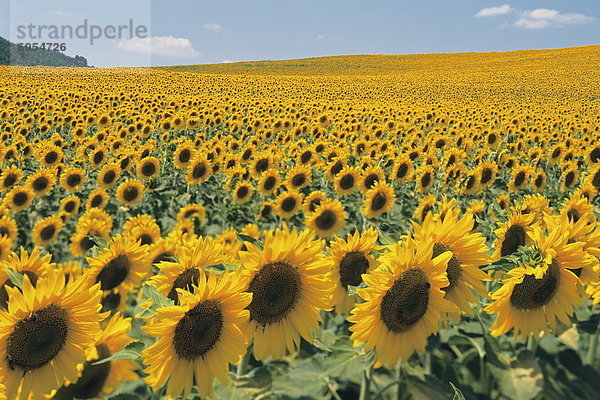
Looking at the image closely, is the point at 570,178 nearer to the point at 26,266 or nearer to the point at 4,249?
the point at 26,266

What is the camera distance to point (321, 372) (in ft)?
5.78

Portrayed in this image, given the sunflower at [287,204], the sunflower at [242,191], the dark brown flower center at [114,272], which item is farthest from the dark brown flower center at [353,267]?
the sunflower at [242,191]

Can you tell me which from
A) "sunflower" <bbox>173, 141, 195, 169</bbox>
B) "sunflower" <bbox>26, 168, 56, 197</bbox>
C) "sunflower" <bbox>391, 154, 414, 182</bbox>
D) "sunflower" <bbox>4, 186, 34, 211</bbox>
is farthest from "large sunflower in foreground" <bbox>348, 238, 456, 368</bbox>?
"sunflower" <bbox>26, 168, 56, 197</bbox>

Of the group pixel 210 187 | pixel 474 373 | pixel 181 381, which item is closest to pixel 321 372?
pixel 181 381

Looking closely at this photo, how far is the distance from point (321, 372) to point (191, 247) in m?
0.81

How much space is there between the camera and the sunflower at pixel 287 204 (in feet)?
17.9

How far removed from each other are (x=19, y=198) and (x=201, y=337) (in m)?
6.55

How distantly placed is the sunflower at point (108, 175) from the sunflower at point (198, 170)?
1275 millimetres

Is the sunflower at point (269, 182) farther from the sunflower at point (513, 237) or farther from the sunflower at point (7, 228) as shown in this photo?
the sunflower at point (513, 237)

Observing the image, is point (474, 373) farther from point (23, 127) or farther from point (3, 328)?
point (23, 127)

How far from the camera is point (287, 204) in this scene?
551cm

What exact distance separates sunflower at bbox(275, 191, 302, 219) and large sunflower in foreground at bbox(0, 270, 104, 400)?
162 inches

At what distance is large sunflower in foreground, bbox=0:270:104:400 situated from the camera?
132cm

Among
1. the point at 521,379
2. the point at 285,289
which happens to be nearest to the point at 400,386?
the point at 521,379
